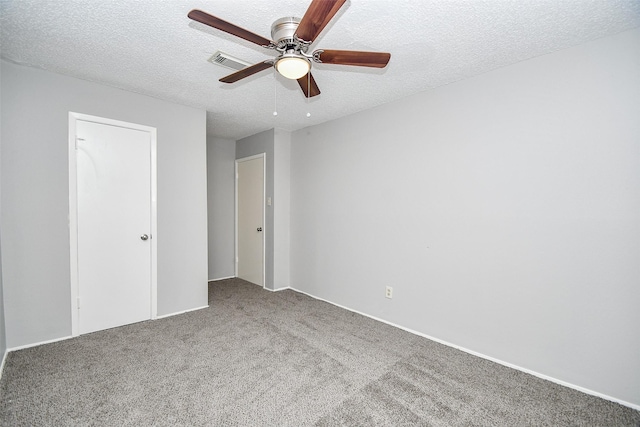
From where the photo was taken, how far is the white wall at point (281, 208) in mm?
4398

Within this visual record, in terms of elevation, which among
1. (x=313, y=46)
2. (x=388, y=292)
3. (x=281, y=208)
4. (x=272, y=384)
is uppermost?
(x=313, y=46)

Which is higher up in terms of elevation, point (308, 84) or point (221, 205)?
point (308, 84)

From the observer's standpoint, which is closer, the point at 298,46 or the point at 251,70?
the point at 298,46

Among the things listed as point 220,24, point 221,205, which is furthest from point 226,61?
point 221,205

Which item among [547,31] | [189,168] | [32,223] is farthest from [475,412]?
[32,223]

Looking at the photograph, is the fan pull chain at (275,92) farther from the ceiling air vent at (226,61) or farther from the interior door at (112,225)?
the interior door at (112,225)

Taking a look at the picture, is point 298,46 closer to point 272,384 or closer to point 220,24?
point 220,24

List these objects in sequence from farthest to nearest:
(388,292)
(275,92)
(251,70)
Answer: (388,292) → (275,92) → (251,70)

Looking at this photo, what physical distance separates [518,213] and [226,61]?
2.61 metres

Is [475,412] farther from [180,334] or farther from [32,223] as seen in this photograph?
[32,223]

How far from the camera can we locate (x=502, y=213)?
8.00 ft

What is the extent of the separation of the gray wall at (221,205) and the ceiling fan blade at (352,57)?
3.69 meters

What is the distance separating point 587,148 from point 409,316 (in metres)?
2.06

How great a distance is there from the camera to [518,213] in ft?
7.72
